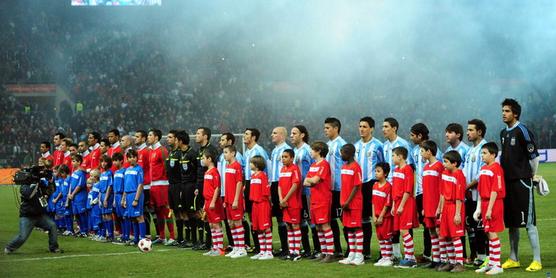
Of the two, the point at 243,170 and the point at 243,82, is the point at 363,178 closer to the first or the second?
the point at 243,170

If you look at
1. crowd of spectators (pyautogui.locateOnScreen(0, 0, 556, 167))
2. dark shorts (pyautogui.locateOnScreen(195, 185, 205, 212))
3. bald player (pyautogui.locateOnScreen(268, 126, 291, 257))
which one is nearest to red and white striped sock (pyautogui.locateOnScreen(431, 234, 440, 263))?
bald player (pyautogui.locateOnScreen(268, 126, 291, 257))

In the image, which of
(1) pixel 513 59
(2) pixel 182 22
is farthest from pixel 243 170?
(2) pixel 182 22

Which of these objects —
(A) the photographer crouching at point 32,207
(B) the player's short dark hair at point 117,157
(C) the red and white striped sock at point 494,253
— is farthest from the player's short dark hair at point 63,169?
(C) the red and white striped sock at point 494,253

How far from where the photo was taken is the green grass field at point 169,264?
10.3 m

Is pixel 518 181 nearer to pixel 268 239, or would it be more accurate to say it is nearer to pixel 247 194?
pixel 268 239

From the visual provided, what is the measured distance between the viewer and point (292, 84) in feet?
130

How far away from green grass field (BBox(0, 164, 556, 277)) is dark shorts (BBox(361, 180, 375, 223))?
780 mm

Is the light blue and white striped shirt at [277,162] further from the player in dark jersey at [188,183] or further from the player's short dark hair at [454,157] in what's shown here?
the player's short dark hair at [454,157]

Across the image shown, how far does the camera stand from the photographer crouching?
13.3 m

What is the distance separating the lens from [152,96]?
3947 centimetres

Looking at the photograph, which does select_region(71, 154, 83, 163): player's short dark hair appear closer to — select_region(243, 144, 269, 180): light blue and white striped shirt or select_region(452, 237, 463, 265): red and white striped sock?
select_region(243, 144, 269, 180): light blue and white striped shirt

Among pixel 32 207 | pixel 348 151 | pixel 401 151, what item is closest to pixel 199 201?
pixel 32 207

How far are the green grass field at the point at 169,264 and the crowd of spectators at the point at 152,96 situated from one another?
20.7 meters

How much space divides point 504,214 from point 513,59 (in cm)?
2511
